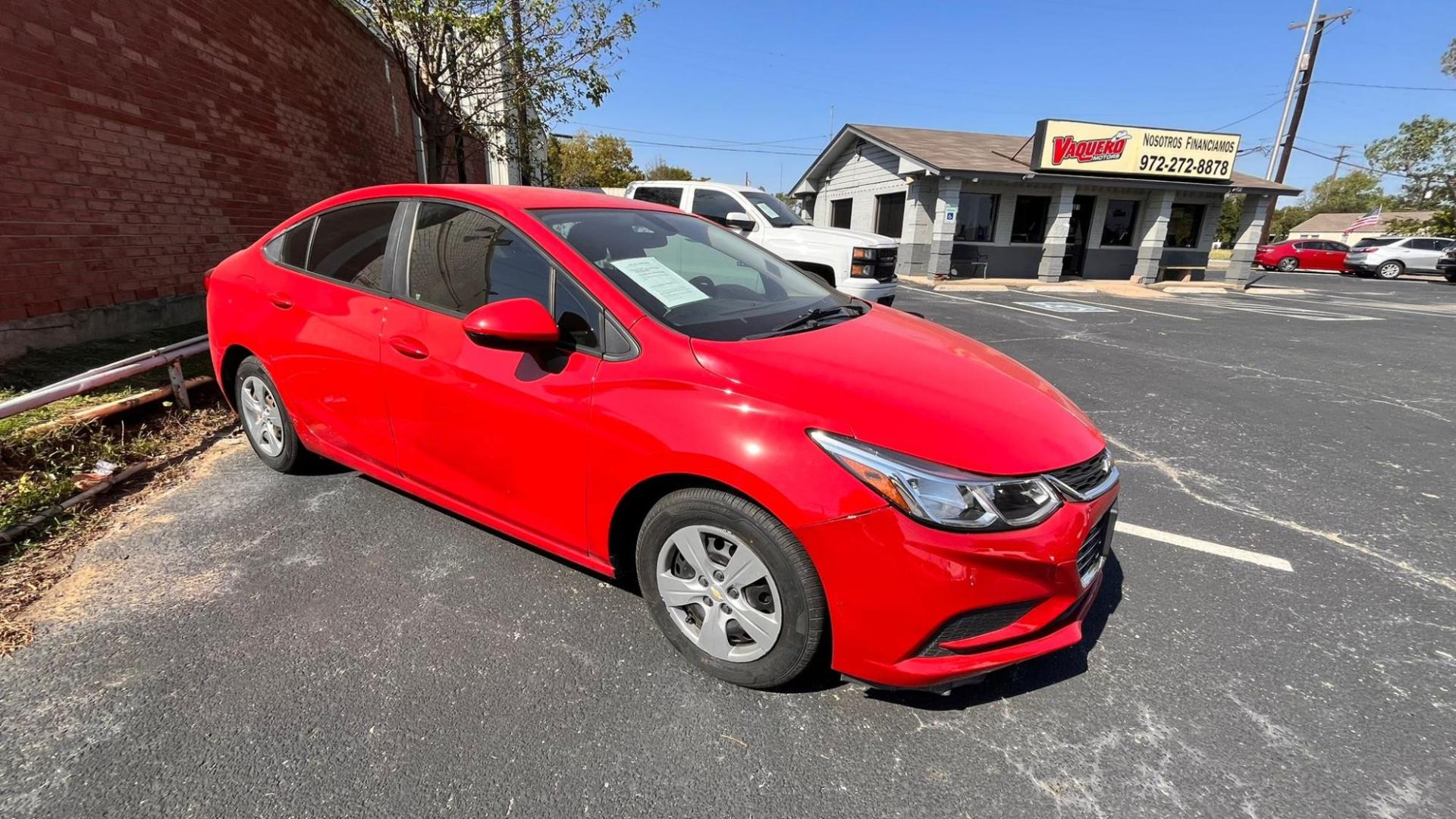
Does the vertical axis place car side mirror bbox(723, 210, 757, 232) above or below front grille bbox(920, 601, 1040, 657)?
above

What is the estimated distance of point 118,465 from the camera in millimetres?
3490

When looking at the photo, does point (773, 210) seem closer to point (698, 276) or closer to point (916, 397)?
point (698, 276)

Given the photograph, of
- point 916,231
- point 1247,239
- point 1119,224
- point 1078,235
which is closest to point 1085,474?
point 916,231

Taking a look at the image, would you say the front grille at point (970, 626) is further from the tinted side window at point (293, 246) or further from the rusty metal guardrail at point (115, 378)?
the rusty metal guardrail at point (115, 378)

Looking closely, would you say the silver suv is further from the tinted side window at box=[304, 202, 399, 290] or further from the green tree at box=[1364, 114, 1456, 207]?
the tinted side window at box=[304, 202, 399, 290]

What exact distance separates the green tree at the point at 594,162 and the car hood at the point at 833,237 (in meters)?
33.7

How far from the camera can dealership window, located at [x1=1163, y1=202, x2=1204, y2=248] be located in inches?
798

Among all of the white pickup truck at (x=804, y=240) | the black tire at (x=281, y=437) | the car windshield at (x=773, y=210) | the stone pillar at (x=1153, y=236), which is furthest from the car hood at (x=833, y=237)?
the stone pillar at (x=1153, y=236)

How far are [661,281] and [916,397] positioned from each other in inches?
42.9

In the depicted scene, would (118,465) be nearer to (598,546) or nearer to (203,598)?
(203,598)

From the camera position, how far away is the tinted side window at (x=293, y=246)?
323 centimetres

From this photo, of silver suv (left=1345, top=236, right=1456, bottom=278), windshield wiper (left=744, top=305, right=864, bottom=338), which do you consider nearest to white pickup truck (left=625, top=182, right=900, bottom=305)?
windshield wiper (left=744, top=305, right=864, bottom=338)

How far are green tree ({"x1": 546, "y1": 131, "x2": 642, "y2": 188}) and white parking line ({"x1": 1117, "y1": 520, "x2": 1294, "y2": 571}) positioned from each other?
3925cm

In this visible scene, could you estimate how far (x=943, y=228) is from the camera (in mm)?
17734
